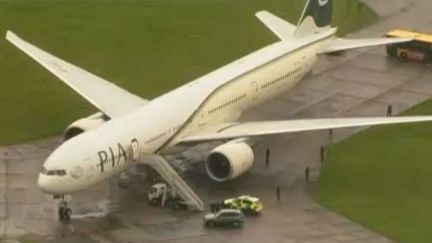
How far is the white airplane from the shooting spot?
68375 mm

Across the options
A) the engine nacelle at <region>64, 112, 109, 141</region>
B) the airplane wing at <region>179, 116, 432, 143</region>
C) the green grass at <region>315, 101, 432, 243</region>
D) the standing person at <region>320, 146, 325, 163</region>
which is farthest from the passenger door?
the engine nacelle at <region>64, 112, 109, 141</region>

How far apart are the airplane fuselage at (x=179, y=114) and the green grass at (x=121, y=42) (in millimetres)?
10471

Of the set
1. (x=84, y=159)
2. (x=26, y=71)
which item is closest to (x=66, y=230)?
(x=84, y=159)

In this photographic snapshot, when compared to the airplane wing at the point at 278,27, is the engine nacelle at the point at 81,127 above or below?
below

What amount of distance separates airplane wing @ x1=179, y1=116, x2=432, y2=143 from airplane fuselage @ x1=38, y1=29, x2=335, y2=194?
0.80 m

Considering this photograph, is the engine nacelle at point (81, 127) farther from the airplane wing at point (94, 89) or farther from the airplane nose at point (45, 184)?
the airplane nose at point (45, 184)

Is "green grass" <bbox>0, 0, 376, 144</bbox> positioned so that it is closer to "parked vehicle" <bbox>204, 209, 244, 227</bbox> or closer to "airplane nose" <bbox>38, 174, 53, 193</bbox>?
"airplane nose" <bbox>38, 174, 53, 193</bbox>

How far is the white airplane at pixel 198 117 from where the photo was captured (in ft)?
224

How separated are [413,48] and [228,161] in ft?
109

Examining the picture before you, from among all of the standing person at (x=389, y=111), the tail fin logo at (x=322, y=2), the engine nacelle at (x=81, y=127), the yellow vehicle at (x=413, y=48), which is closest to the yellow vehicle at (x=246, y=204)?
the engine nacelle at (x=81, y=127)

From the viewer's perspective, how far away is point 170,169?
72.9m

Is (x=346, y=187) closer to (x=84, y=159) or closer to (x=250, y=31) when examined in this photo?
(x=84, y=159)

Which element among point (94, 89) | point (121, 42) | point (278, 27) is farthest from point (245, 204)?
point (121, 42)

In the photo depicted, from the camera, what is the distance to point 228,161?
7388 centimetres
